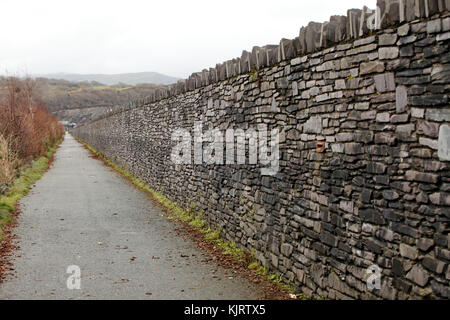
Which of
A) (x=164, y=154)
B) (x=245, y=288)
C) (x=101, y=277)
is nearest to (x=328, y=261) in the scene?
(x=245, y=288)

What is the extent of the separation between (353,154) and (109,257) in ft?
13.5

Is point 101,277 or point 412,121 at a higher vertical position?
point 412,121

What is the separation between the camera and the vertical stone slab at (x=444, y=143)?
299cm

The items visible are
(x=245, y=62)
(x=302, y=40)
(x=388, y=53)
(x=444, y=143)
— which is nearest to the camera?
(x=444, y=143)

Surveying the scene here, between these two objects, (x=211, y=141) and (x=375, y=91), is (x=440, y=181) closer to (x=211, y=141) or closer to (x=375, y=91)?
(x=375, y=91)

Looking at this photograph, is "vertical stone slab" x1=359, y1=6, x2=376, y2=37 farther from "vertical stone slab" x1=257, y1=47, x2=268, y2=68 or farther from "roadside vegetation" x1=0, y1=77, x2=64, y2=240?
"roadside vegetation" x1=0, y1=77, x2=64, y2=240

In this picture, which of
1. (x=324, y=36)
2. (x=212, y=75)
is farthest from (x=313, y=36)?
(x=212, y=75)

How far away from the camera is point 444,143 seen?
3.01 meters

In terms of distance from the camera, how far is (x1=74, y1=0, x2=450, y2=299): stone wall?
313cm

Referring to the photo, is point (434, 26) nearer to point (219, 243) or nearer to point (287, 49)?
point (287, 49)

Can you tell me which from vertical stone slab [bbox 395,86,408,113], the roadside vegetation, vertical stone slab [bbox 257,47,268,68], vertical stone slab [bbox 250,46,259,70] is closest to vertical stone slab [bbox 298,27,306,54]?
vertical stone slab [bbox 257,47,268,68]

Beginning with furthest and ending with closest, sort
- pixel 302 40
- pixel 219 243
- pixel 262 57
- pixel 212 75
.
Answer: pixel 212 75 < pixel 219 243 < pixel 262 57 < pixel 302 40
